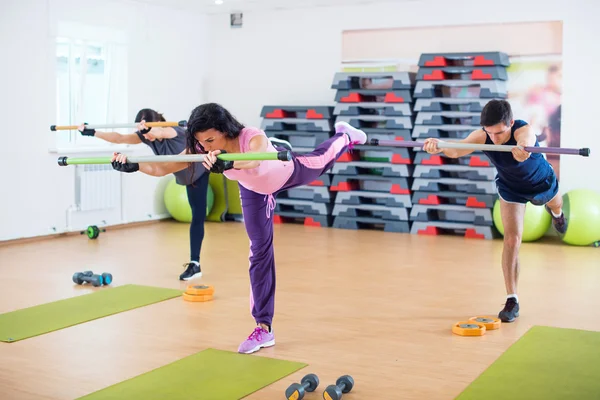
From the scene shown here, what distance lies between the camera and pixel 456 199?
27.6 feet

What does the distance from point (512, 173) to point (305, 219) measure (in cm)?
484

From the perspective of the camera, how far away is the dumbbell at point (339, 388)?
3.10 metres

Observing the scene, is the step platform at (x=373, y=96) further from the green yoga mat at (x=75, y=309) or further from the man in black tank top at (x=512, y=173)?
the green yoga mat at (x=75, y=309)

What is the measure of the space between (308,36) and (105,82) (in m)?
2.45

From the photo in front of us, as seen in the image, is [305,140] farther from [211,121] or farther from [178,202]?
[211,121]

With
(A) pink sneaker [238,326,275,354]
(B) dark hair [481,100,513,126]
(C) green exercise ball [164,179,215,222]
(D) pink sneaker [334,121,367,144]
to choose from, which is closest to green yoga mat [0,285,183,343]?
(A) pink sneaker [238,326,275,354]

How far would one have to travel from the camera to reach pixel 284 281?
571cm

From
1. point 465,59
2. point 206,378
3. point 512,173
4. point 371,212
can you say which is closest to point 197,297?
point 206,378

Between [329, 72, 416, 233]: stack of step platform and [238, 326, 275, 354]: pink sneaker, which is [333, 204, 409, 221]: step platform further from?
[238, 326, 275, 354]: pink sneaker

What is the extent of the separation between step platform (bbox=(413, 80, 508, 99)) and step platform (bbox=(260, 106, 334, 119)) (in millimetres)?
1055

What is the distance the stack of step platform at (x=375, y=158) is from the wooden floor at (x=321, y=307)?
0.61 metres

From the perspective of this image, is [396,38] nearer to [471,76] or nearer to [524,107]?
[471,76]

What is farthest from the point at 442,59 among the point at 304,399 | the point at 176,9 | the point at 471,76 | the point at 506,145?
the point at 304,399

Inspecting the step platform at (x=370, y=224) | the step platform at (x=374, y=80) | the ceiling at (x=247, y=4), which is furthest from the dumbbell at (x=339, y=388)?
the ceiling at (x=247, y=4)
